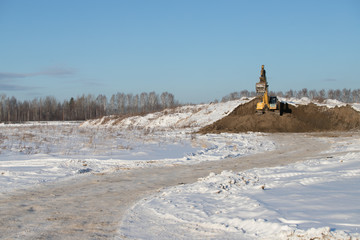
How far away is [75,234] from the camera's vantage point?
540 centimetres

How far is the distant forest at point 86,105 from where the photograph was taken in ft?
364

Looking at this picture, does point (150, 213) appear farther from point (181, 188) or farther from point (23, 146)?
point (23, 146)

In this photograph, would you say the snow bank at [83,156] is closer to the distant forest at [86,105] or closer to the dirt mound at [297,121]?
the dirt mound at [297,121]

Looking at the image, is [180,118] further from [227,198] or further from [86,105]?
[86,105]

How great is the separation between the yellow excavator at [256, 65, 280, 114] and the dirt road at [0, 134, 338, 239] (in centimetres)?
2266

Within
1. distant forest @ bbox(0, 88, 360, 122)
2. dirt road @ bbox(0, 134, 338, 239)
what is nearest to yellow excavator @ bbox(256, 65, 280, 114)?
dirt road @ bbox(0, 134, 338, 239)

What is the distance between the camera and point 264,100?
36719mm

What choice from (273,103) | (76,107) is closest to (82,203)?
(273,103)

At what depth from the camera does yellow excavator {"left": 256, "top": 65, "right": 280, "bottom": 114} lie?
112 feet

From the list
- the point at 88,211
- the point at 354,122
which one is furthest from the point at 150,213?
the point at 354,122

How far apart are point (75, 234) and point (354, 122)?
37261 mm

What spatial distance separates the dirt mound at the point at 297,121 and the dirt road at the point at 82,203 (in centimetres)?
2214

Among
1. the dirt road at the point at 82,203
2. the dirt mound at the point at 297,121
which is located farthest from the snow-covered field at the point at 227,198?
the dirt mound at the point at 297,121

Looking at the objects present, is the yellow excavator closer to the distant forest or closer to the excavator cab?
the excavator cab
